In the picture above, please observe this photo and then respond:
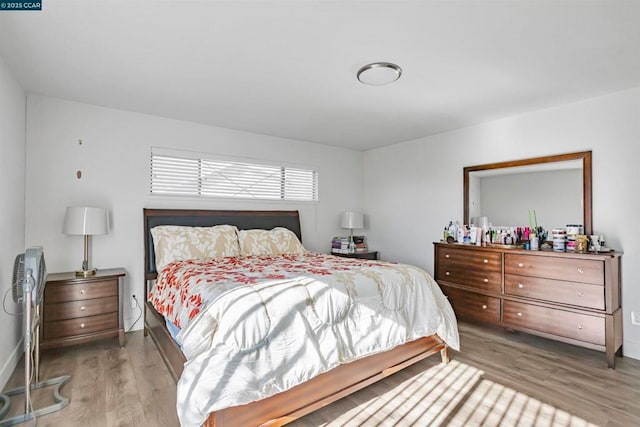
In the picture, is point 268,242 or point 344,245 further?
point 344,245

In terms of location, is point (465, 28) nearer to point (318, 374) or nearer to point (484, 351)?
point (318, 374)

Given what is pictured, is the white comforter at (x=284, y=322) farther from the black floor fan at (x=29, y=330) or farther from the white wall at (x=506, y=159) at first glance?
the white wall at (x=506, y=159)

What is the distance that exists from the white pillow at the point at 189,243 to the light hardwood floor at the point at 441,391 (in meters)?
0.89

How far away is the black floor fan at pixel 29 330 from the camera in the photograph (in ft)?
6.10

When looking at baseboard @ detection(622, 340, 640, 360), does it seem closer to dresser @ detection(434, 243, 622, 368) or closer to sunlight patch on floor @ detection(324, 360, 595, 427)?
dresser @ detection(434, 243, 622, 368)

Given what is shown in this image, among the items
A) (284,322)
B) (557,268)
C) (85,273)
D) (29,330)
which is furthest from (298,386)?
(557,268)

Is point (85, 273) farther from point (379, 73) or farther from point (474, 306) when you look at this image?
point (474, 306)

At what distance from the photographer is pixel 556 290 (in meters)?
2.91

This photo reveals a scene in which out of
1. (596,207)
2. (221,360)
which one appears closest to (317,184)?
(596,207)

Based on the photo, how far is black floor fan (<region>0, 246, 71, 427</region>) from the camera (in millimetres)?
1860

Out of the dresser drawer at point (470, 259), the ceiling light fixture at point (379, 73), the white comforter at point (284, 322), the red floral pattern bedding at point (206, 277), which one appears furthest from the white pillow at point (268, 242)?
the ceiling light fixture at point (379, 73)

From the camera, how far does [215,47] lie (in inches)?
87.0

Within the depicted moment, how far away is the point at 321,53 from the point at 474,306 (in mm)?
2925

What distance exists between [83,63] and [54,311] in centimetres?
202
